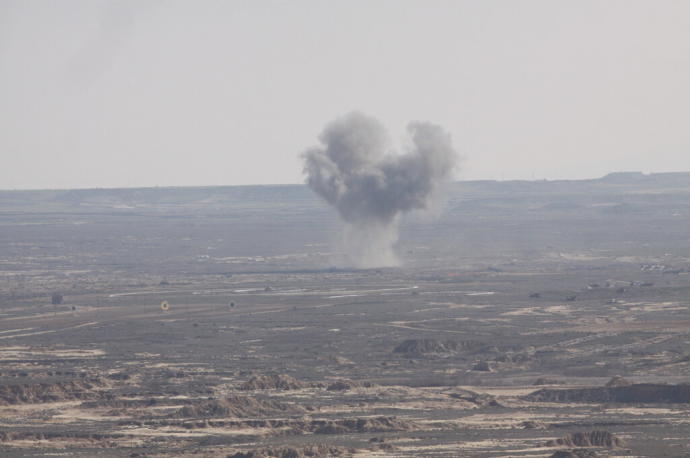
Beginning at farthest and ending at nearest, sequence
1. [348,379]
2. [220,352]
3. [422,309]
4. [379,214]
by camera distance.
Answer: [379,214]
[422,309]
[220,352]
[348,379]

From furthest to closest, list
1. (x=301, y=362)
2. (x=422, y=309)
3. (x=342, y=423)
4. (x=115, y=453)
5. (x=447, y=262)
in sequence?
1. (x=447, y=262)
2. (x=422, y=309)
3. (x=301, y=362)
4. (x=342, y=423)
5. (x=115, y=453)

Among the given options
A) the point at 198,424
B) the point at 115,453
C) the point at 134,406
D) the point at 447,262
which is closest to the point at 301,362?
the point at 134,406

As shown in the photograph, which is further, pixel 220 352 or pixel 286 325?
pixel 286 325

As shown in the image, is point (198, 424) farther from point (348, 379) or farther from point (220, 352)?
point (220, 352)

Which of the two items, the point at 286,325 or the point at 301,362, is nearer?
the point at 301,362

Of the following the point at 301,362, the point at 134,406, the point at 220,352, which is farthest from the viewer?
the point at 220,352

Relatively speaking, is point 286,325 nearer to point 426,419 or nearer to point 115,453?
point 426,419

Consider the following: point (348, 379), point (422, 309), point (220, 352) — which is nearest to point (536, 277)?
point (422, 309)

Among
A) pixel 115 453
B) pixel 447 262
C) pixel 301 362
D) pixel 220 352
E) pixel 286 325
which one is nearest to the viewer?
pixel 115 453
